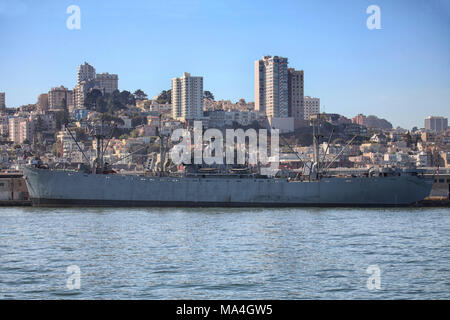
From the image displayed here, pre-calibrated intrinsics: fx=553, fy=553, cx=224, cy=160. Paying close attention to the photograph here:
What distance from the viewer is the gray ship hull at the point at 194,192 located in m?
41.6

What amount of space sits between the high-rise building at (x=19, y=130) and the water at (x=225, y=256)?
387 ft

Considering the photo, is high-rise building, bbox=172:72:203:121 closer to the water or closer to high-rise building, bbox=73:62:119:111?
high-rise building, bbox=73:62:119:111

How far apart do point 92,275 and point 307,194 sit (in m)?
27.7

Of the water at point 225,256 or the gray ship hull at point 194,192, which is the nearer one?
the water at point 225,256

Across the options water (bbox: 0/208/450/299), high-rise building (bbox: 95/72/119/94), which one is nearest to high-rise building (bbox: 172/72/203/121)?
high-rise building (bbox: 95/72/119/94)

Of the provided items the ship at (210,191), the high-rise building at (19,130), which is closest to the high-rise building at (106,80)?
the high-rise building at (19,130)

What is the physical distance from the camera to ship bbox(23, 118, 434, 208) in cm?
4150

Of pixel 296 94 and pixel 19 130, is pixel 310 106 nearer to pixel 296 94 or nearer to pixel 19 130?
pixel 296 94

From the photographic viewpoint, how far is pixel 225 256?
19.1 m

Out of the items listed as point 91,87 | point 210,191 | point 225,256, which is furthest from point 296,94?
point 225,256

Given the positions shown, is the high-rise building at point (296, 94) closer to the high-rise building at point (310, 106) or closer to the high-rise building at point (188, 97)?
the high-rise building at point (310, 106)

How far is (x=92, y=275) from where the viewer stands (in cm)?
1600
